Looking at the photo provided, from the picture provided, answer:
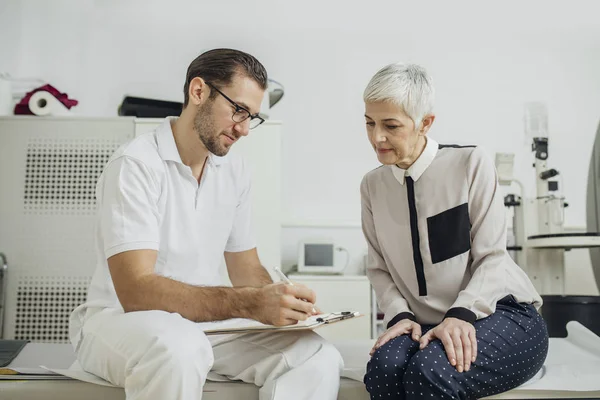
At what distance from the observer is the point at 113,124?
2969mm

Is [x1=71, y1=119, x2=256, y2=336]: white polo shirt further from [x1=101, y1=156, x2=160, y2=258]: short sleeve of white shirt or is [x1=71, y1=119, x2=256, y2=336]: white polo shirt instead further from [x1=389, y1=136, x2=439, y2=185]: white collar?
[x1=389, y1=136, x2=439, y2=185]: white collar

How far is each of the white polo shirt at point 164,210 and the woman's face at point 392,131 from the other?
0.48 metres

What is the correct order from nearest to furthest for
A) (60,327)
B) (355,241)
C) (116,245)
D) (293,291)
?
(293,291)
(116,245)
(60,327)
(355,241)

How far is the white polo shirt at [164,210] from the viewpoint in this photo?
1.44 metres

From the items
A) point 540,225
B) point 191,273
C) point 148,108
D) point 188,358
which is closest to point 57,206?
point 148,108

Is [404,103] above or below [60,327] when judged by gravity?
above

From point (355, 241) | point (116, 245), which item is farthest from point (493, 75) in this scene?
point (116, 245)

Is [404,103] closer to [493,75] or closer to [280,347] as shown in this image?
[280,347]

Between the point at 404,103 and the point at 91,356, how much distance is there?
0.93 meters

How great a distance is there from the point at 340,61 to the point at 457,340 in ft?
8.67

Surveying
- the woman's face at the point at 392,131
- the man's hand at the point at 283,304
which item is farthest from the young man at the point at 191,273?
the woman's face at the point at 392,131

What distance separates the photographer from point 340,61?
3.69m

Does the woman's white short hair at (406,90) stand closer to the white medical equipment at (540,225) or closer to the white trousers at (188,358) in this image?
the white trousers at (188,358)

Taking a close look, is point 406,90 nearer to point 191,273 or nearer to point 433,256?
point 433,256
